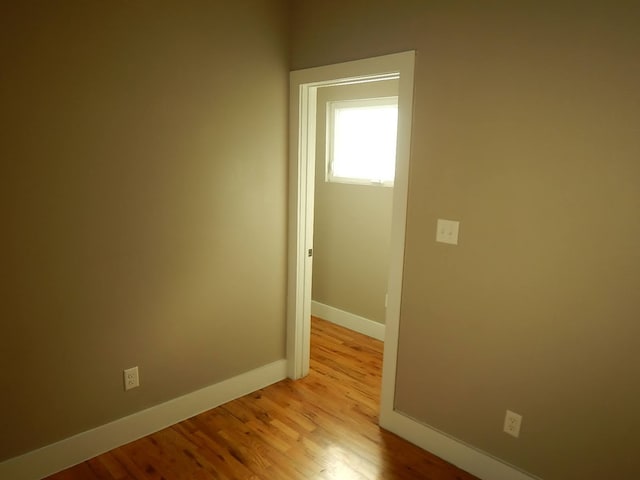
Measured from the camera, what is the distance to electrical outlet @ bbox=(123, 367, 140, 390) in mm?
2162

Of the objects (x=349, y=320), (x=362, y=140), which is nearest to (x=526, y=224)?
(x=362, y=140)

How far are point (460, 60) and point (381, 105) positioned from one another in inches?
60.0

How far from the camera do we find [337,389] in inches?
112

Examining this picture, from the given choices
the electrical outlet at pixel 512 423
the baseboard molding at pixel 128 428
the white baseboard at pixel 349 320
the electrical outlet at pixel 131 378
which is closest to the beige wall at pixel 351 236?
the white baseboard at pixel 349 320

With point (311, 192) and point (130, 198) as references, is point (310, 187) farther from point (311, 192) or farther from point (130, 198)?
point (130, 198)

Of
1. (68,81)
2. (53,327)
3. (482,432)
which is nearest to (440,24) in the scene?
(68,81)

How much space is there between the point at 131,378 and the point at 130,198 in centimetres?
96

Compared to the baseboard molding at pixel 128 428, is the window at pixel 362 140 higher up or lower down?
higher up

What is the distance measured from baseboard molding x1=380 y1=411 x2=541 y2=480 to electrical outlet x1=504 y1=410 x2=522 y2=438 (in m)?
0.17

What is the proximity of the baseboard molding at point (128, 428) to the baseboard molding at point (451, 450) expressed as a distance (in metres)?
0.92

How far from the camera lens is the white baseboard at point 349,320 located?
3.70 m

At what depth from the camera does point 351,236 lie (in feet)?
12.4

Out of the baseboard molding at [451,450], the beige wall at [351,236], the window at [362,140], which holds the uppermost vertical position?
the window at [362,140]

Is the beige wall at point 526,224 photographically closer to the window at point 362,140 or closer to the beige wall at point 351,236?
the window at point 362,140
